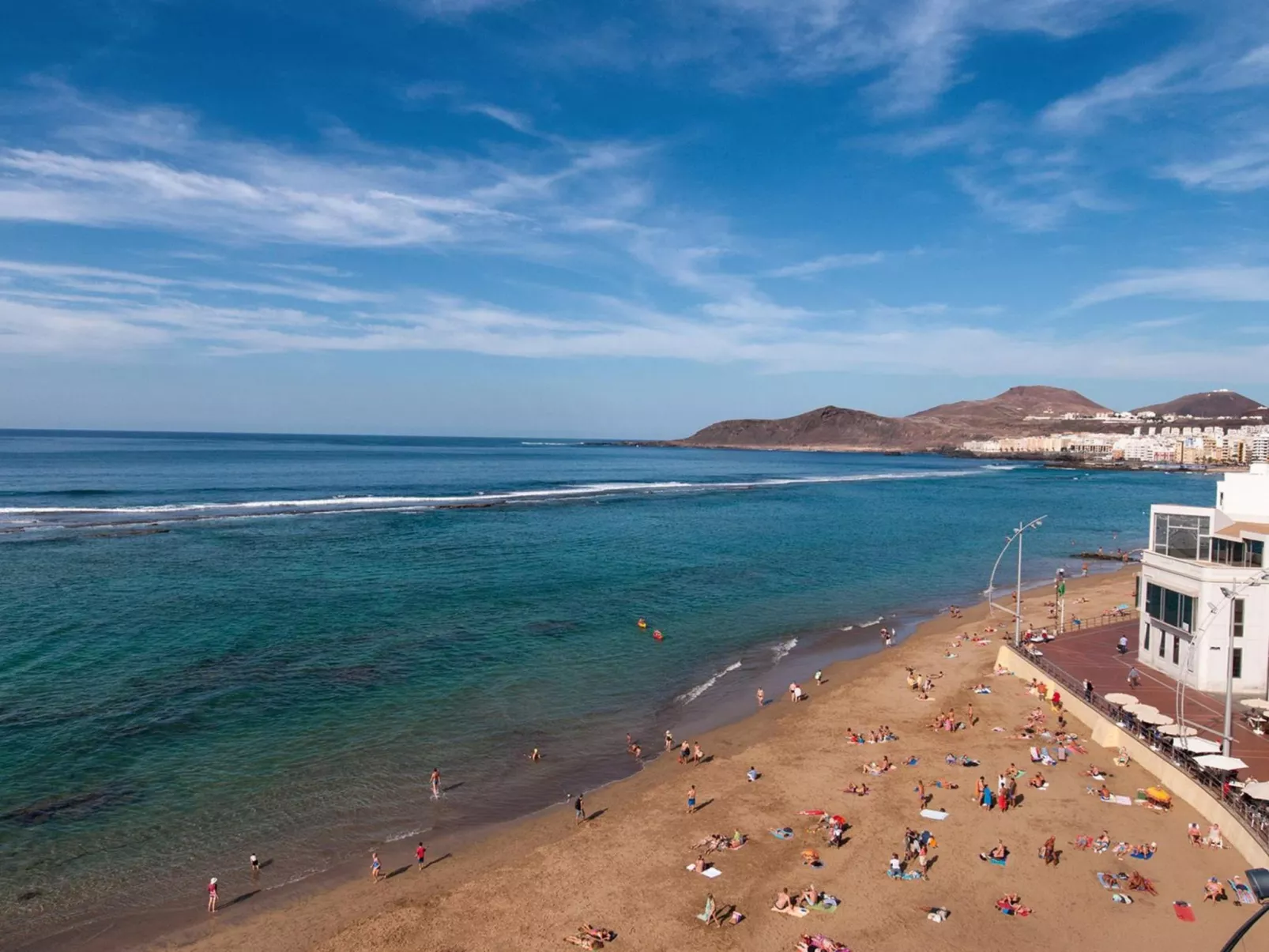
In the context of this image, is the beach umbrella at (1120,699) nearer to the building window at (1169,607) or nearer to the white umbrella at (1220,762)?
the white umbrella at (1220,762)

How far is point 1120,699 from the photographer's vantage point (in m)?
25.0

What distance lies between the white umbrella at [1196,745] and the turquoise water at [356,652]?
1485cm

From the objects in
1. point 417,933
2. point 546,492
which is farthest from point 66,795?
point 546,492

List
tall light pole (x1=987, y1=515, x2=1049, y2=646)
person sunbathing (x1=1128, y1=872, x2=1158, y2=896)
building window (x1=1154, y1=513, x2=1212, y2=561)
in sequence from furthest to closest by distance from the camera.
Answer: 1. tall light pole (x1=987, y1=515, x2=1049, y2=646)
2. building window (x1=1154, y1=513, x2=1212, y2=561)
3. person sunbathing (x1=1128, y1=872, x2=1158, y2=896)

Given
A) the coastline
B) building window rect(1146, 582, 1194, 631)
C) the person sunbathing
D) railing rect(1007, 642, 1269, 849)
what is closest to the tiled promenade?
railing rect(1007, 642, 1269, 849)

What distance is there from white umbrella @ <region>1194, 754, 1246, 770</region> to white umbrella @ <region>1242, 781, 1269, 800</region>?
0.87 metres

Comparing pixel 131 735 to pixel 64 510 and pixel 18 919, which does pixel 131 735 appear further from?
pixel 64 510

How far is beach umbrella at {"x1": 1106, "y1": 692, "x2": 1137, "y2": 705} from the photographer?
2472 cm

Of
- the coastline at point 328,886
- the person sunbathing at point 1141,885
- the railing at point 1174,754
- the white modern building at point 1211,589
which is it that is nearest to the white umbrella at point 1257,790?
the railing at point 1174,754

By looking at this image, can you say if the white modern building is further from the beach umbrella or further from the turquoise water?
the turquoise water

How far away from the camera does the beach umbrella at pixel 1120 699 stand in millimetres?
24719

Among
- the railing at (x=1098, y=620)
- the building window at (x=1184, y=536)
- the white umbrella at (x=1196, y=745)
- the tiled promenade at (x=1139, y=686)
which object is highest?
the building window at (x=1184, y=536)

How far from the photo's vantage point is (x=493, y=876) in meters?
18.8

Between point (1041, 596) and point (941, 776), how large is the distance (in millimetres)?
31175
